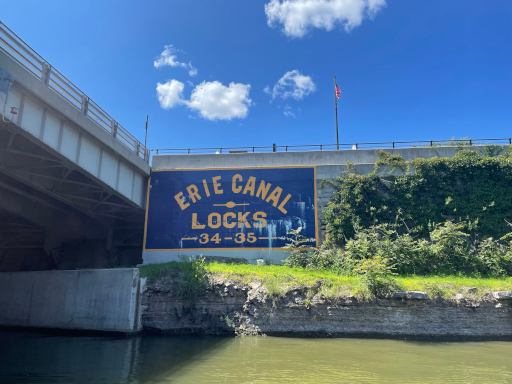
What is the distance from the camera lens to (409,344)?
15.0 m

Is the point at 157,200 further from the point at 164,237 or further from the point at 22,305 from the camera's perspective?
the point at 22,305

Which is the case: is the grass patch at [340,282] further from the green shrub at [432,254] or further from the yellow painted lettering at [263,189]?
the yellow painted lettering at [263,189]

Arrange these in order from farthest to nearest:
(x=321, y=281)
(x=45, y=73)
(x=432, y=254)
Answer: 1. (x=432, y=254)
2. (x=321, y=281)
3. (x=45, y=73)

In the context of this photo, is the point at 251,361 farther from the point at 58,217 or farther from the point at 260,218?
the point at 58,217

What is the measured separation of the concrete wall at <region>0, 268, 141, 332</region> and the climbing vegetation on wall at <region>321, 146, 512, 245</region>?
1257 cm

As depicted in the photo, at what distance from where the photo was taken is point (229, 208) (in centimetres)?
2516

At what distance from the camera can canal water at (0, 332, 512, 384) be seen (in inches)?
400

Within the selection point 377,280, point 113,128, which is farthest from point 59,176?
point 377,280

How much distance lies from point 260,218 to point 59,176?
12444 mm

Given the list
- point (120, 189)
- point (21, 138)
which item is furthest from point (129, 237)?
point (21, 138)

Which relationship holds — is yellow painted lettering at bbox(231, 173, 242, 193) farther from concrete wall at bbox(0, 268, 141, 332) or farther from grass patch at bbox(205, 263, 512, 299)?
concrete wall at bbox(0, 268, 141, 332)

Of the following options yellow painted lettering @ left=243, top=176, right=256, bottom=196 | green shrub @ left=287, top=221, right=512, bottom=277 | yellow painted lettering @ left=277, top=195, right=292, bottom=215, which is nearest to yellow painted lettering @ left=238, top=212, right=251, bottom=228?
yellow painted lettering @ left=243, top=176, right=256, bottom=196

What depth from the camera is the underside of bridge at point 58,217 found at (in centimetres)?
1838

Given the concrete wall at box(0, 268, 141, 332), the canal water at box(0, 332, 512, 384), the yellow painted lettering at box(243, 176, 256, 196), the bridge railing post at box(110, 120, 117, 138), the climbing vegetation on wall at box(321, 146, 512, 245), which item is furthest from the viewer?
the yellow painted lettering at box(243, 176, 256, 196)
